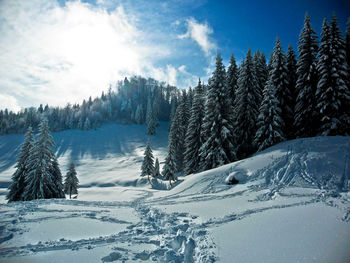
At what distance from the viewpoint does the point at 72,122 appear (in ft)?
377

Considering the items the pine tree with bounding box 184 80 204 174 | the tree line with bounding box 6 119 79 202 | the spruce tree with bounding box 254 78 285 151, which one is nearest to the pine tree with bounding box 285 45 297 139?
the spruce tree with bounding box 254 78 285 151

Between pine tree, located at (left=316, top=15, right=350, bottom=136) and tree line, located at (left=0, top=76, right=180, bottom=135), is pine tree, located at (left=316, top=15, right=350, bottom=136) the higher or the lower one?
the lower one

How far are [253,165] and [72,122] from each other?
121703 mm

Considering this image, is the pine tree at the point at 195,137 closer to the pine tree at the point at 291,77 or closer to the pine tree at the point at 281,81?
the pine tree at the point at 281,81

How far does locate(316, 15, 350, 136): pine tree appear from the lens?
21.5 meters

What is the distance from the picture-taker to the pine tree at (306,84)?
24391mm

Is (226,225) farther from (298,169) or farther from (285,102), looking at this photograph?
(285,102)

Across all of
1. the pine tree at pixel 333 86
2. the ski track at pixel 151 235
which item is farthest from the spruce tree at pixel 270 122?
the ski track at pixel 151 235

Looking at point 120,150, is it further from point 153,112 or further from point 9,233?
point 9,233

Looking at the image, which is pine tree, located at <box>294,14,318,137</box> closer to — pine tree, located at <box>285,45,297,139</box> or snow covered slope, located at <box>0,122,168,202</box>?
pine tree, located at <box>285,45,297,139</box>

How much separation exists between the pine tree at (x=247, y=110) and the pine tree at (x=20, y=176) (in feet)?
93.7

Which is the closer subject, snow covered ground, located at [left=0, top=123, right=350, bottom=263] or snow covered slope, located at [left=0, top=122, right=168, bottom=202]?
snow covered ground, located at [left=0, top=123, right=350, bottom=263]

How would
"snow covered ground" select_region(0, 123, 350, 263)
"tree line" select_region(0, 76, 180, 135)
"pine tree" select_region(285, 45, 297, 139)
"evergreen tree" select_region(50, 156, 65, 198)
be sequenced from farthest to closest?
1. "tree line" select_region(0, 76, 180, 135)
2. "pine tree" select_region(285, 45, 297, 139)
3. "evergreen tree" select_region(50, 156, 65, 198)
4. "snow covered ground" select_region(0, 123, 350, 263)

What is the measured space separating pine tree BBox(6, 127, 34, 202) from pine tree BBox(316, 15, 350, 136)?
36317 mm
